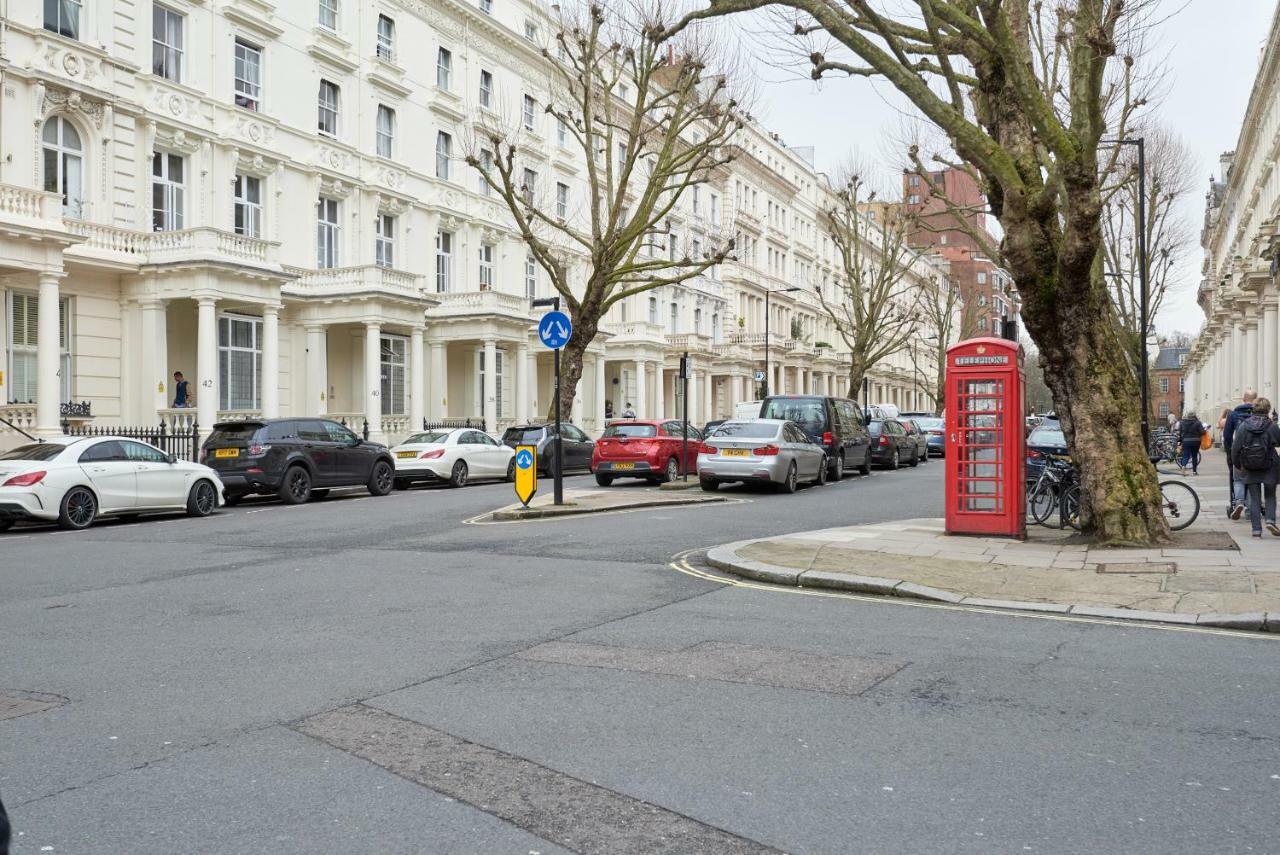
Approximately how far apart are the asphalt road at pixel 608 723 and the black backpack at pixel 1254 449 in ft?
20.4

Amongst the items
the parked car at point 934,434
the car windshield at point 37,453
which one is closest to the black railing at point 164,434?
the car windshield at point 37,453

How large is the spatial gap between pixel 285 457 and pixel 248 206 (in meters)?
13.8

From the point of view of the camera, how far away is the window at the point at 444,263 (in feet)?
132

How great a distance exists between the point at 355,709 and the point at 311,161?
30.7 m

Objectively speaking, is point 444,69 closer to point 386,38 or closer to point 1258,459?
point 386,38

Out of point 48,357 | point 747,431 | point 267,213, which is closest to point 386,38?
point 267,213

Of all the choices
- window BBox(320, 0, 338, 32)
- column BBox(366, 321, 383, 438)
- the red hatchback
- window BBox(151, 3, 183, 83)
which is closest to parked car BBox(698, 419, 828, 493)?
the red hatchback

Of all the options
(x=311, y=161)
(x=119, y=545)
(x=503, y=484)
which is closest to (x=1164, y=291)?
(x=503, y=484)

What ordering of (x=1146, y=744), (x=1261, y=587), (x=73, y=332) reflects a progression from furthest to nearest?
(x=73, y=332)
(x=1261, y=587)
(x=1146, y=744)

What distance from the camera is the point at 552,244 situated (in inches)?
1788

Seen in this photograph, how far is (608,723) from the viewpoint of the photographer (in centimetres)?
526

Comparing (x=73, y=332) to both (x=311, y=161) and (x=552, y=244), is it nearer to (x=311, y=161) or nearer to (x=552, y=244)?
(x=311, y=161)

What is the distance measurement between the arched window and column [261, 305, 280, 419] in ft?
17.3

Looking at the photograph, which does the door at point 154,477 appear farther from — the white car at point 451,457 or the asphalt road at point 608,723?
the asphalt road at point 608,723
